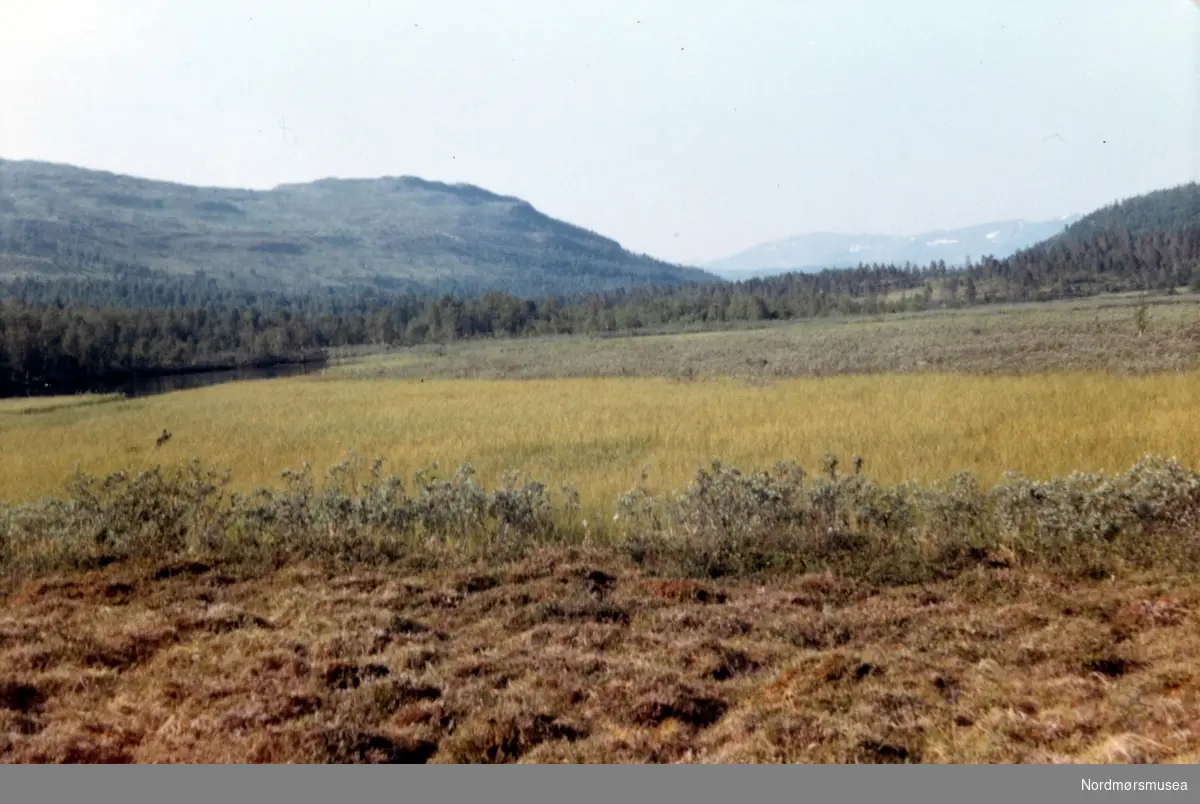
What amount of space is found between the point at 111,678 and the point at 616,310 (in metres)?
45.8

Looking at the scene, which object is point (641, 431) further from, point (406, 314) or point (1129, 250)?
point (406, 314)

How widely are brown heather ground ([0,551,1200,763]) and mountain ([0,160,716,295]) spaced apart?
49.5 meters

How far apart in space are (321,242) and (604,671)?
156626 mm

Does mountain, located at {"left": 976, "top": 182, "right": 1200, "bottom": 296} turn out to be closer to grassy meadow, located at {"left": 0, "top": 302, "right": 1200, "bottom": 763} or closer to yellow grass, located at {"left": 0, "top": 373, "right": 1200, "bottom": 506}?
grassy meadow, located at {"left": 0, "top": 302, "right": 1200, "bottom": 763}

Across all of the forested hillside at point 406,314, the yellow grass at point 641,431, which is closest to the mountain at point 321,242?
the forested hillside at point 406,314

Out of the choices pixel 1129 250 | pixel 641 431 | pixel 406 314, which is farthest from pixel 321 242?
pixel 641 431

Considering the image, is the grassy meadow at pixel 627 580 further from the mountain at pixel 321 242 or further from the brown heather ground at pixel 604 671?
the mountain at pixel 321 242

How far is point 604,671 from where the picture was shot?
166 inches

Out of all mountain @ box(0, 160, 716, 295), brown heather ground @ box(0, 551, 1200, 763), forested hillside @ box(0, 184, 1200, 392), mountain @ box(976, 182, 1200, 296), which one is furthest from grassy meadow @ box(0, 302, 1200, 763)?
mountain @ box(0, 160, 716, 295)

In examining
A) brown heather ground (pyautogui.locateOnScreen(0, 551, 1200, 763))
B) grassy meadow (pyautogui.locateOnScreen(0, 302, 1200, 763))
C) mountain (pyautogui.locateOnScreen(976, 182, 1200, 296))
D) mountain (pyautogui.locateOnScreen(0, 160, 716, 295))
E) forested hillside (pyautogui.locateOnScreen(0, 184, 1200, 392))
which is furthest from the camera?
mountain (pyautogui.locateOnScreen(0, 160, 716, 295))

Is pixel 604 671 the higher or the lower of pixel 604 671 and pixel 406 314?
the lower

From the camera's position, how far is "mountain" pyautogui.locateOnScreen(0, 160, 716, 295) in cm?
7069

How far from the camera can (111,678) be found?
441 cm

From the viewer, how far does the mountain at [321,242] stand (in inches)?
2783
